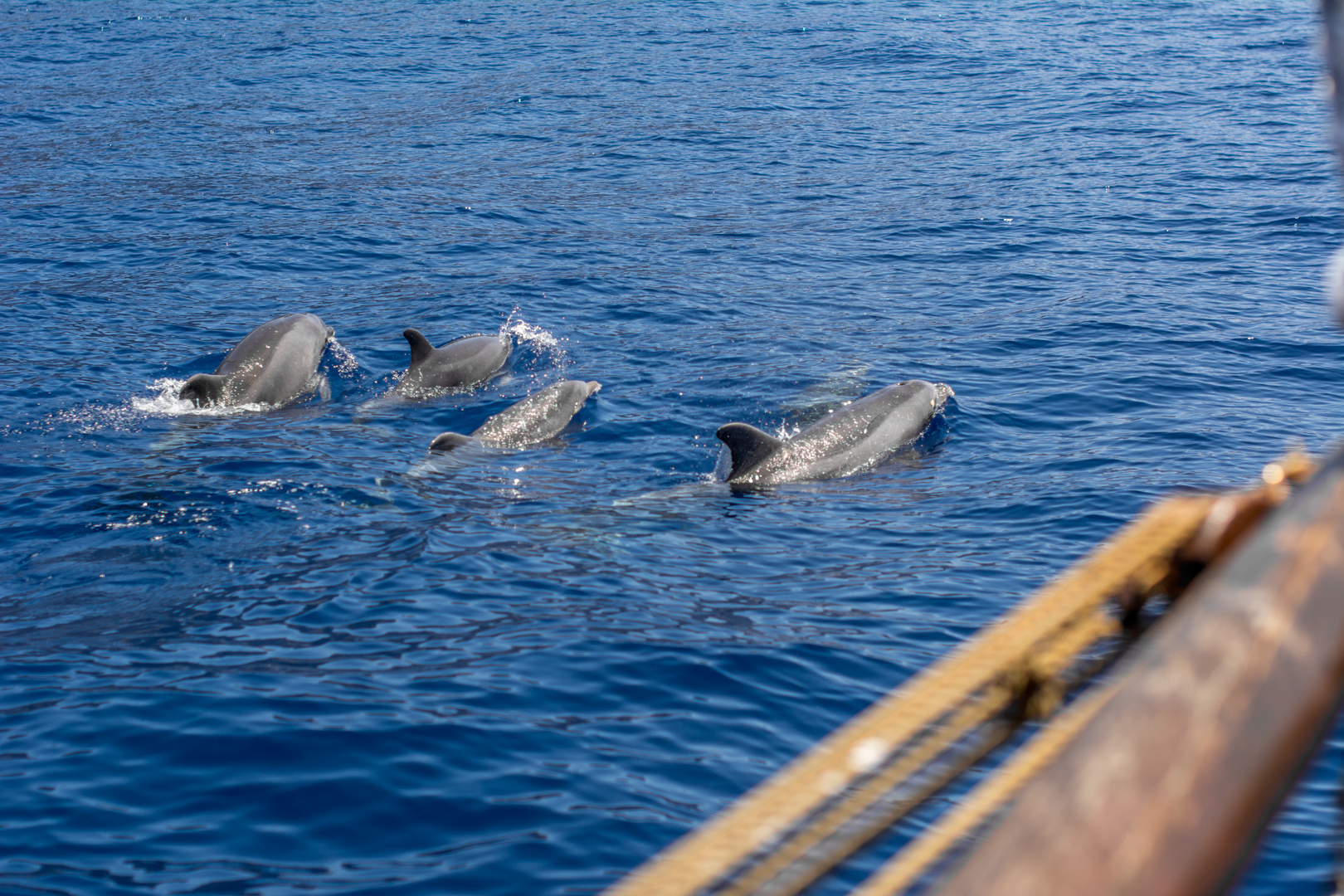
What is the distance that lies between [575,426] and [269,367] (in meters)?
4.28

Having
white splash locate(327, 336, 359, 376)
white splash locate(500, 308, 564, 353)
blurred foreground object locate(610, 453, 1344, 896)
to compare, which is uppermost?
blurred foreground object locate(610, 453, 1344, 896)

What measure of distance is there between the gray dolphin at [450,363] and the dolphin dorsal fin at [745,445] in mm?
4770

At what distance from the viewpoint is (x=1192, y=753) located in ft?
4.24

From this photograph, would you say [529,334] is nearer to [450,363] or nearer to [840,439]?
[450,363]

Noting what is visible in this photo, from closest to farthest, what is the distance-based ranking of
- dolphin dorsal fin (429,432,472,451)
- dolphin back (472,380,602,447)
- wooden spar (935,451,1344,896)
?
wooden spar (935,451,1344,896), dolphin dorsal fin (429,432,472,451), dolphin back (472,380,602,447)

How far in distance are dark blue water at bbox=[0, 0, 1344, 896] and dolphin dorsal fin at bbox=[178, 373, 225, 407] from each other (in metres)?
0.36

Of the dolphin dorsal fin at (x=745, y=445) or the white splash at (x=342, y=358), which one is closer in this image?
the dolphin dorsal fin at (x=745, y=445)

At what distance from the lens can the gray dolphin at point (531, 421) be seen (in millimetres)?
13039

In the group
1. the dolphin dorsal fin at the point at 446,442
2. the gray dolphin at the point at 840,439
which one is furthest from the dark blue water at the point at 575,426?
the dolphin dorsal fin at the point at 446,442

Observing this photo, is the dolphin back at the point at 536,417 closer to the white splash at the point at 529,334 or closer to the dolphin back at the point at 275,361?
the white splash at the point at 529,334

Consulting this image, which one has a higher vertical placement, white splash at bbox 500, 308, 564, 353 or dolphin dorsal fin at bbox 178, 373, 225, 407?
dolphin dorsal fin at bbox 178, 373, 225, 407

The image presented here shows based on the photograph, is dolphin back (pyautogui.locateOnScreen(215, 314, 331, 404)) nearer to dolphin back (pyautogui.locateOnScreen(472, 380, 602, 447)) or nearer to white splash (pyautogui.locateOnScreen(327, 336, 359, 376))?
white splash (pyautogui.locateOnScreen(327, 336, 359, 376))

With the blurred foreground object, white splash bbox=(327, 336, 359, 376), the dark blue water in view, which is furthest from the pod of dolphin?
the blurred foreground object

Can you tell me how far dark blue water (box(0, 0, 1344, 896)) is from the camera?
7027 millimetres
